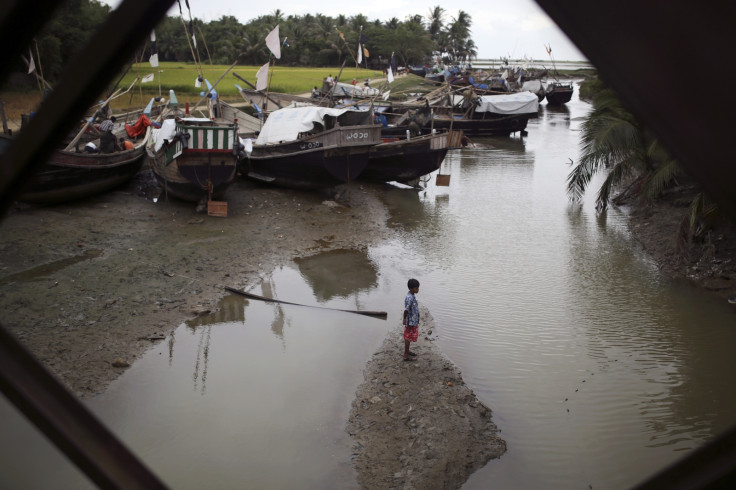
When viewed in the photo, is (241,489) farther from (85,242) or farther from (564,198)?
(564,198)

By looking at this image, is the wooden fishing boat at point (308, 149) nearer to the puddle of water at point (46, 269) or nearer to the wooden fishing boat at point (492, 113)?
the puddle of water at point (46, 269)

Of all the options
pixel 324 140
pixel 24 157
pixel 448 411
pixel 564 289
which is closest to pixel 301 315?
pixel 448 411

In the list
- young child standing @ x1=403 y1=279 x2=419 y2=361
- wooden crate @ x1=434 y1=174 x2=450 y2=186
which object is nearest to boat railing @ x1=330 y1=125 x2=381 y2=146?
wooden crate @ x1=434 y1=174 x2=450 y2=186

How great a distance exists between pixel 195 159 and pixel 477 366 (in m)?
7.29

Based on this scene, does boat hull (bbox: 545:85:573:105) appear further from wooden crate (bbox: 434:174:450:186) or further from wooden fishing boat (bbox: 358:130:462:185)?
wooden crate (bbox: 434:174:450:186)

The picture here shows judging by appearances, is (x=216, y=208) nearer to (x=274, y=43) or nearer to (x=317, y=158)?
(x=317, y=158)

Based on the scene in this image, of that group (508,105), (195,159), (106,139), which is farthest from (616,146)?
(508,105)

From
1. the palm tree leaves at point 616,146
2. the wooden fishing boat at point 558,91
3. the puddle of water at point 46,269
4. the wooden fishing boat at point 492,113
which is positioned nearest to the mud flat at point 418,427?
the puddle of water at point 46,269

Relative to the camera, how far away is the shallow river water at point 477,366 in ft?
15.4

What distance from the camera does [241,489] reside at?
4.32m

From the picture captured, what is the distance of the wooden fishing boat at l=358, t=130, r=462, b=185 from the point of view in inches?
566

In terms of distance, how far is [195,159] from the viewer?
10.9 meters

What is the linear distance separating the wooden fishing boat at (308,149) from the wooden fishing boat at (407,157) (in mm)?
1549

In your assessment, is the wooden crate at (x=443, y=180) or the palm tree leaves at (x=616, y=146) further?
the wooden crate at (x=443, y=180)
